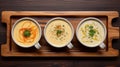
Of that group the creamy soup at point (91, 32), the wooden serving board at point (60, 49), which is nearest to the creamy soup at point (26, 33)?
the wooden serving board at point (60, 49)

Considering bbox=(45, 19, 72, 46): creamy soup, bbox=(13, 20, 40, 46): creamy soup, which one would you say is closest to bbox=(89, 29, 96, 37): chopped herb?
bbox=(45, 19, 72, 46): creamy soup

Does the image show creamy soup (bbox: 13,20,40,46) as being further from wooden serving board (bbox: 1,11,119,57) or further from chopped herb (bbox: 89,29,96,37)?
chopped herb (bbox: 89,29,96,37)

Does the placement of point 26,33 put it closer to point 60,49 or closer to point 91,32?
point 60,49
